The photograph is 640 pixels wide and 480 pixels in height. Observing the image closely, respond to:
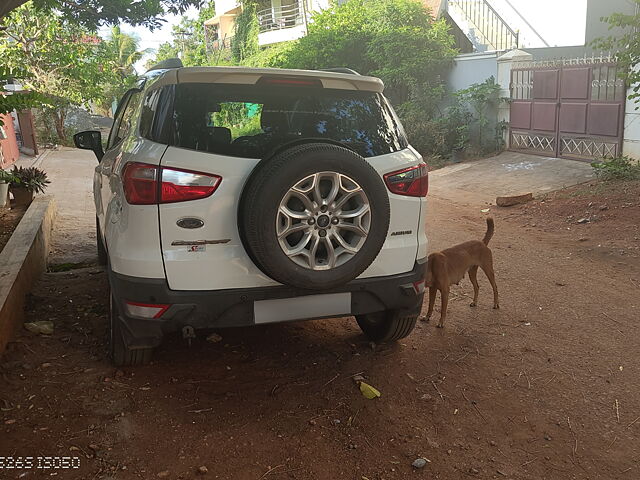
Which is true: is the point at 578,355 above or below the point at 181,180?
below

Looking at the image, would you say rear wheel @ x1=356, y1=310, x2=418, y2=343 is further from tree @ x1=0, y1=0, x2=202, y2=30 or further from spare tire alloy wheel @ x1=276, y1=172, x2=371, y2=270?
tree @ x1=0, y1=0, x2=202, y2=30

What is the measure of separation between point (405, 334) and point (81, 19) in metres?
8.09

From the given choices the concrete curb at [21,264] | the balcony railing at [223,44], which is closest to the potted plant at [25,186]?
the concrete curb at [21,264]

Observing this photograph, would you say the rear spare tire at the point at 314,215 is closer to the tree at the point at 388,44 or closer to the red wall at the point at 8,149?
the tree at the point at 388,44

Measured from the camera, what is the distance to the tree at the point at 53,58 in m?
19.0

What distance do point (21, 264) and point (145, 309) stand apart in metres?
2.31

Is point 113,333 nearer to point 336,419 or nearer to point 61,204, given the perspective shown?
point 336,419

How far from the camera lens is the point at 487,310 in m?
4.80

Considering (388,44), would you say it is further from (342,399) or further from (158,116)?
(342,399)

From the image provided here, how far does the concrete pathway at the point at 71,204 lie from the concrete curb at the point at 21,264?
27 cm

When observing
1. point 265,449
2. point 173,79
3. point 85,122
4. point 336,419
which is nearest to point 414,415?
point 336,419

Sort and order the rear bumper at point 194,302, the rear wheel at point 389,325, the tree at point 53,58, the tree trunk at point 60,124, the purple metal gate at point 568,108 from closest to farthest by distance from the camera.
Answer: the rear bumper at point 194,302 < the rear wheel at point 389,325 < the purple metal gate at point 568,108 < the tree at point 53,58 < the tree trunk at point 60,124

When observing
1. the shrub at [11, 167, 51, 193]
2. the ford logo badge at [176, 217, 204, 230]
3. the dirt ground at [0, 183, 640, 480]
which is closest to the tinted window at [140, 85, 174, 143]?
the ford logo badge at [176, 217, 204, 230]

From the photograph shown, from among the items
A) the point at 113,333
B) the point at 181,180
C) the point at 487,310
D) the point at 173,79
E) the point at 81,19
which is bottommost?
the point at 487,310
